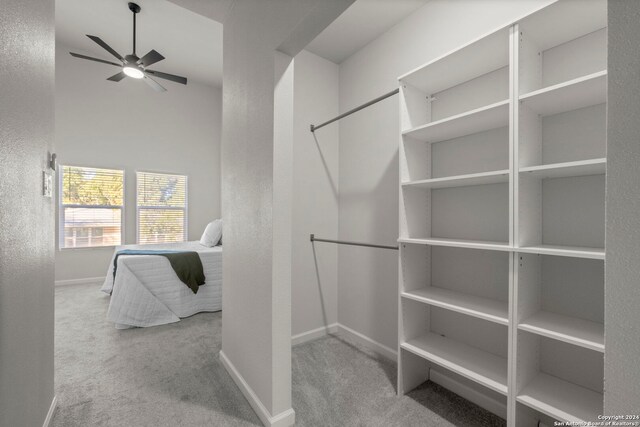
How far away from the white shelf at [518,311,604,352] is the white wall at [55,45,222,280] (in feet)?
17.9

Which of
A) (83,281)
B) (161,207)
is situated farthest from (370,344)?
(83,281)

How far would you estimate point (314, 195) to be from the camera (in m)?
2.74

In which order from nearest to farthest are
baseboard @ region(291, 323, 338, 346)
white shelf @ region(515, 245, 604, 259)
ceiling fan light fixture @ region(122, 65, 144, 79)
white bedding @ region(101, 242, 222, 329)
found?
white shelf @ region(515, 245, 604, 259)
baseboard @ region(291, 323, 338, 346)
white bedding @ region(101, 242, 222, 329)
ceiling fan light fixture @ region(122, 65, 144, 79)

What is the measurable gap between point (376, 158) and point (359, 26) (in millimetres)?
1077

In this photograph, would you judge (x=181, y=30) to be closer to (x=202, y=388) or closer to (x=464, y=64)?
(x=464, y=64)

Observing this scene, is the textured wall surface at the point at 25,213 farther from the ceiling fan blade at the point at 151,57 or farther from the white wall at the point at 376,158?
the white wall at the point at 376,158

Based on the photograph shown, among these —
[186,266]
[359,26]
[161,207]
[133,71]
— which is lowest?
[186,266]

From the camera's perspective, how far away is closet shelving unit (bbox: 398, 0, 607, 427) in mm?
1315

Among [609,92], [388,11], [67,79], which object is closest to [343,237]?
[388,11]

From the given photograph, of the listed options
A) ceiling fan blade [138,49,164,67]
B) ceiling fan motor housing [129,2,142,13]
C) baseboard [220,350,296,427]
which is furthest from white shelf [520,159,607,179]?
ceiling fan motor housing [129,2,142,13]

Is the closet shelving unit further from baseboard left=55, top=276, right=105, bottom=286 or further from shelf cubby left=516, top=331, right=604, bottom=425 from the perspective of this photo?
baseboard left=55, top=276, right=105, bottom=286

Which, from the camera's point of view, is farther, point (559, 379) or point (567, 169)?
point (559, 379)

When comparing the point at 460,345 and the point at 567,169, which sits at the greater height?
the point at 567,169

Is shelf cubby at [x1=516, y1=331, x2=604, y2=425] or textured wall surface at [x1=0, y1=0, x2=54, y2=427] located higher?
textured wall surface at [x1=0, y1=0, x2=54, y2=427]
